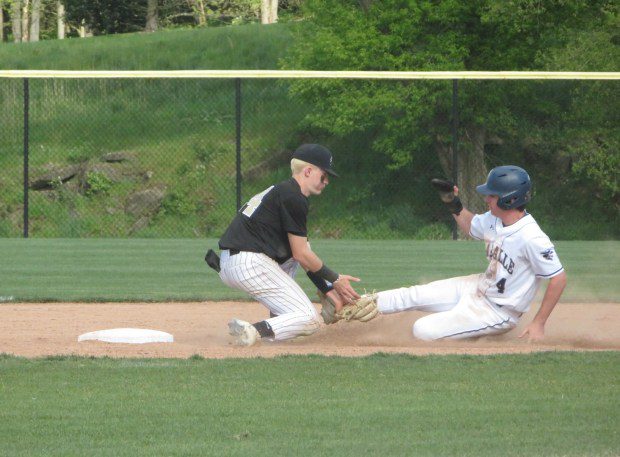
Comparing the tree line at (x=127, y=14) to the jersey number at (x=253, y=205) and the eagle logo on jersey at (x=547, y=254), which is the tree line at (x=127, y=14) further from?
the eagle logo on jersey at (x=547, y=254)

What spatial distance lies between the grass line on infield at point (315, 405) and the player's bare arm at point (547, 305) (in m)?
0.45

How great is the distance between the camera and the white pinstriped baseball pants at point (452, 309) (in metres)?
7.34

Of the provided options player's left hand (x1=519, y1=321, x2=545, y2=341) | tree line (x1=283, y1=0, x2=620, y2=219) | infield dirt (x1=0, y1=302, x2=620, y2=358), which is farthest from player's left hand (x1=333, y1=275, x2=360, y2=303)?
tree line (x1=283, y1=0, x2=620, y2=219)

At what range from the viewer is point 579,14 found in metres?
22.5

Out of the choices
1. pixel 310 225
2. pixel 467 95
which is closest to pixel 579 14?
pixel 467 95

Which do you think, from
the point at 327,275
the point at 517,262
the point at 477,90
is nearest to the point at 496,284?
Answer: the point at 517,262

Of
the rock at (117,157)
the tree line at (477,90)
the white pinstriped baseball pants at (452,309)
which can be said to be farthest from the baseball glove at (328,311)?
the rock at (117,157)

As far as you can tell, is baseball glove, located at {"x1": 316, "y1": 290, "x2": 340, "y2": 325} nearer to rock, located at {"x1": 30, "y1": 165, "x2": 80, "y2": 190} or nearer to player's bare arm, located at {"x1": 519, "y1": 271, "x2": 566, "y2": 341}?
player's bare arm, located at {"x1": 519, "y1": 271, "x2": 566, "y2": 341}

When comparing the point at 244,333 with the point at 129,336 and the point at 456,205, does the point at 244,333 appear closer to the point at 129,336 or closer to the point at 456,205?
the point at 129,336

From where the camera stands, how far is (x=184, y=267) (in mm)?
13305

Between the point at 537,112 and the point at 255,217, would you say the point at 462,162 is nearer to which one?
the point at 537,112

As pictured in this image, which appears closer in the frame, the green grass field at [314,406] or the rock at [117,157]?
the green grass field at [314,406]

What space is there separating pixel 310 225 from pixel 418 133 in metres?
2.82

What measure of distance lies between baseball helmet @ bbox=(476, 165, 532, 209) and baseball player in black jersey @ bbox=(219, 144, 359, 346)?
108 cm
